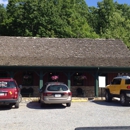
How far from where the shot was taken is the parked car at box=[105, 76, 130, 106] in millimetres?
17373

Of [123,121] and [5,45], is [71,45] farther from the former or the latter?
[123,121]

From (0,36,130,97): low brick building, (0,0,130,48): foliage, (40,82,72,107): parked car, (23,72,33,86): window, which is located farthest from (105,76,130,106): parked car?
(0,0,130,48): foliage

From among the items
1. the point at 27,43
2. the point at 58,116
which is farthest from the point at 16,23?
the point at 58,116

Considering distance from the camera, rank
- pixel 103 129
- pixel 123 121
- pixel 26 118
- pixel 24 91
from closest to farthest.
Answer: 1. pixel 103 129
2. pixel 123 121
3. pixel 26 118
4. pixel 24 91

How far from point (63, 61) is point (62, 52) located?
2.67m

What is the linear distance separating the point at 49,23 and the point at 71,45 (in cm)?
1128

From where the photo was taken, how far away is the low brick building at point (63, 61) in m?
23.0

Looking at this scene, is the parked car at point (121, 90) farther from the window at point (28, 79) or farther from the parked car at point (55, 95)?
the window at point (28, 79)

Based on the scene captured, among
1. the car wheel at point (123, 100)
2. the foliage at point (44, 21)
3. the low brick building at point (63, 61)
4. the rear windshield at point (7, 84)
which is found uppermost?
the foliage at point (44, 21)

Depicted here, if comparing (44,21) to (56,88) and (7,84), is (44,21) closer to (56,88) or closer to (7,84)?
(56,88)

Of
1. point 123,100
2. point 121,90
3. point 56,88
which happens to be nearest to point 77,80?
point 121,90

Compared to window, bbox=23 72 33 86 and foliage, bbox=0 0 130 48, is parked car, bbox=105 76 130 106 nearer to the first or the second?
window, bbox=23 72 33 86

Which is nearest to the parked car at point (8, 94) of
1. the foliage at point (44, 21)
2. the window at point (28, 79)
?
the window at point (28, 79)

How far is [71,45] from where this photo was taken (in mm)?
28250
